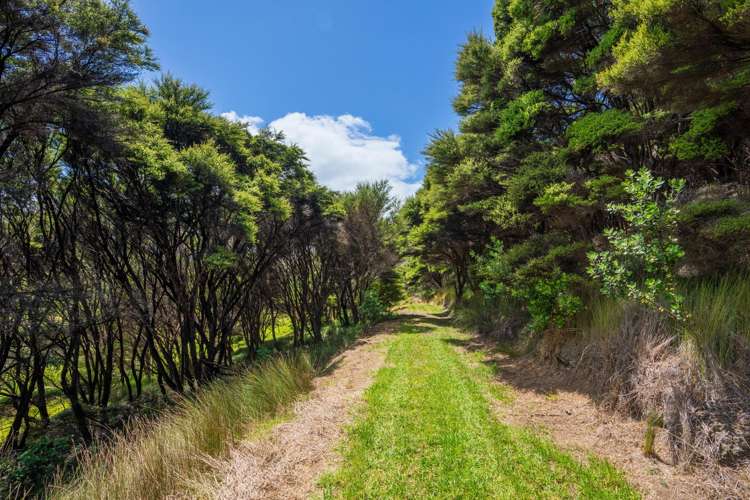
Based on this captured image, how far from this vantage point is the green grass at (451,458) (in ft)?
10.5

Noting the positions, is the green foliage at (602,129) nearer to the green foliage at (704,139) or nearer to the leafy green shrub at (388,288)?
the green foliage at (704,139)

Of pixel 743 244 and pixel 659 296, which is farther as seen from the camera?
pixel 659 296

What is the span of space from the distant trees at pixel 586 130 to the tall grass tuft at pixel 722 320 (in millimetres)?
689

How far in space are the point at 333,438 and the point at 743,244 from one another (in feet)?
22.5

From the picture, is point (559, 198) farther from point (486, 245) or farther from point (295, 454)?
point (295, 454)

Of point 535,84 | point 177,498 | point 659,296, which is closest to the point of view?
point 177,498

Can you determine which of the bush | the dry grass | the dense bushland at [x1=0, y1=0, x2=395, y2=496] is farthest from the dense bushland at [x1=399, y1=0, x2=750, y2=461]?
the bush

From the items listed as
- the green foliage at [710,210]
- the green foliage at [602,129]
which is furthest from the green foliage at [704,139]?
the green foliage at [710,210]

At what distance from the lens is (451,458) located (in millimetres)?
3734

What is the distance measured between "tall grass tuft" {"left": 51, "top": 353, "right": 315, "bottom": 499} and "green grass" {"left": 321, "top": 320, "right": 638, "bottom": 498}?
1969 millimetres

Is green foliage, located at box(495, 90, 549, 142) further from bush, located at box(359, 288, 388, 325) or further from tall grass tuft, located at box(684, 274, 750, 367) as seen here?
bush, located at box(359, 288, 388, 325)

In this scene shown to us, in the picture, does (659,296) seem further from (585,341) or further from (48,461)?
(48,461)

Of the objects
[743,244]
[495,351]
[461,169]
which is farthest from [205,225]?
[743,244]

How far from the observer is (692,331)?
13.2ft
